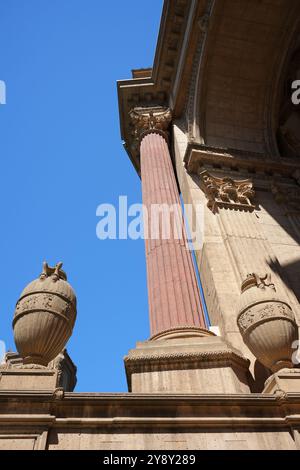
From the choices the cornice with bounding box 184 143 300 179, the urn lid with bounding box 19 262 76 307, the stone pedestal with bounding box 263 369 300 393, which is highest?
the cornice with bounding box 184 143 300 179

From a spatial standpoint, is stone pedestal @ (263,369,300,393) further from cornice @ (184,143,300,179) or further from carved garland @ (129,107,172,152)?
carved garland @ (129,107,172,152)

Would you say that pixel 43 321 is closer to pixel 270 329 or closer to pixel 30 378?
pixel 30 378

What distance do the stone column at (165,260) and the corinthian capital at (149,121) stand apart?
0.66 m

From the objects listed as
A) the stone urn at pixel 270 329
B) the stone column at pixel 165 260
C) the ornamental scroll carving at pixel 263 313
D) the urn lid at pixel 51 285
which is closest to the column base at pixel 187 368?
the stone urn at pixel 270 329

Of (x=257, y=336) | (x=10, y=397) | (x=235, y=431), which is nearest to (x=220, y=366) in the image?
(x=257, y=336)

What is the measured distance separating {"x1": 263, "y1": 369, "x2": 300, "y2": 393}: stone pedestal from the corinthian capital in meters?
14.5

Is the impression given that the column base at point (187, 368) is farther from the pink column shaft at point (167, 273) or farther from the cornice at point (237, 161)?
the cornice at point (237, 161)

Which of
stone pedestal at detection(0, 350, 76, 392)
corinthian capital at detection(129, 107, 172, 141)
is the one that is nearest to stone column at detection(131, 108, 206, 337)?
corinthian capital at detection(129, 107, 172, 141)

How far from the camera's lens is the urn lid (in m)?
7.74

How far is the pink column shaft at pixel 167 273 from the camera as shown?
1104 centimetres

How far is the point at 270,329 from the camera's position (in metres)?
7.75
